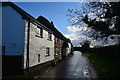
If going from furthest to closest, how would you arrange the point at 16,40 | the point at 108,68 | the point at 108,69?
the point at 108,68
the point at 108,69
the point at 16,40

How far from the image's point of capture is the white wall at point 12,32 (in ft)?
28.9

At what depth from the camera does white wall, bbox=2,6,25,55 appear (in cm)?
880

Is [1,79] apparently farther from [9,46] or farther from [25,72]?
[9,46]

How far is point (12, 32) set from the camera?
9.04 meters

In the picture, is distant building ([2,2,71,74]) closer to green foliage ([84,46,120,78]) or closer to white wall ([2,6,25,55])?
white wall ([2,6,25,55])

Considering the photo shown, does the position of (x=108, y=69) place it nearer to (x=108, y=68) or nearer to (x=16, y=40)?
(x=108, y=68)

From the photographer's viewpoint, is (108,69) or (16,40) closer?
(16,40)

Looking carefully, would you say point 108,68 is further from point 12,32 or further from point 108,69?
point 12,32

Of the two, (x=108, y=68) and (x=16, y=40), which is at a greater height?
(x=16, y=40)

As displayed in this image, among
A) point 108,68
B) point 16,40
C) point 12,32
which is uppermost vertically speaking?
point 12,32

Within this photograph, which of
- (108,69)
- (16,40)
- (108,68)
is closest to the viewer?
(16,40)

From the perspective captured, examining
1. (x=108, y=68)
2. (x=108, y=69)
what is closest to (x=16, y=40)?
(x=108, y=69)

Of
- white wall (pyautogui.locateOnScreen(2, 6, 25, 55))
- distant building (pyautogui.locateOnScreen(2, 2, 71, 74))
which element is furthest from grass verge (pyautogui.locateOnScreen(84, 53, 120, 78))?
white wall (pyautogui.locateOnScreen(2, 6, 25, 55))

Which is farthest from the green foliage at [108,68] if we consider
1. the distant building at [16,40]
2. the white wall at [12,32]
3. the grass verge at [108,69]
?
the white wall at [12,32]
